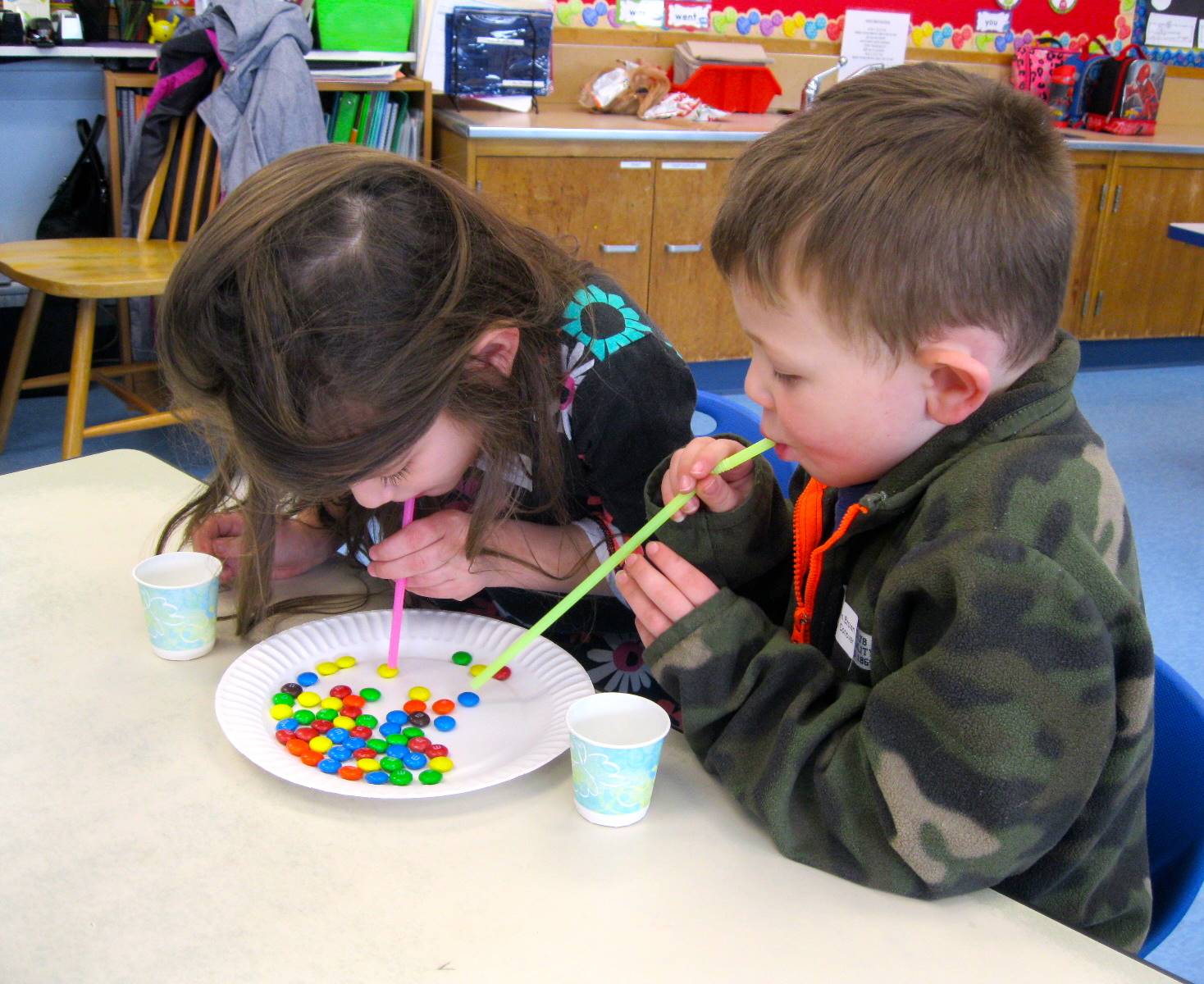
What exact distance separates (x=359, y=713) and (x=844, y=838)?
0.37m

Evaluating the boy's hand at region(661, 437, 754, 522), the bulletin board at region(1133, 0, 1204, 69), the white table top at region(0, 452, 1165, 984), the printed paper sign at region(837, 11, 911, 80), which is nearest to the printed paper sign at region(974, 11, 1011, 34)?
the printed paper sign at region(837, 11, 911, 80)

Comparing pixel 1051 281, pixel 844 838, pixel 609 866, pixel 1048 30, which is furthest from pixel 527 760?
pixel 1048 30

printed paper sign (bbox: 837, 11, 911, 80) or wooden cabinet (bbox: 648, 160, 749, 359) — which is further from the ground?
printed paper sign (bbox: 837, 11, 911, 80)

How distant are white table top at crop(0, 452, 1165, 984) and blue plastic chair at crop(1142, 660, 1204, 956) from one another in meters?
0.18

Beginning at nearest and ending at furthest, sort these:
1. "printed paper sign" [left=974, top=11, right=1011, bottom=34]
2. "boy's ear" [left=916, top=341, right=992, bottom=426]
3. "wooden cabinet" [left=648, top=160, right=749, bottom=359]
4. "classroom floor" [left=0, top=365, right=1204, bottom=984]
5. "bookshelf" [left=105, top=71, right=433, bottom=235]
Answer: "boy's ear" [left=916, top=341, right=992, bottom=426], "classroom floor" [left=0, top=365, right=1204, bottom=984], "bookshelf" [left=105, top=71, right=433, bottom=235], "wooden cabinet" [left=648, top=160, right=749, bottom=359], "printed paper sign" [left=974, top=11, right=1011, bottom=34]

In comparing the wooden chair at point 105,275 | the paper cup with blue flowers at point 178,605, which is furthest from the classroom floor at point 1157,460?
the paper cup with blue flowers at point 178,605

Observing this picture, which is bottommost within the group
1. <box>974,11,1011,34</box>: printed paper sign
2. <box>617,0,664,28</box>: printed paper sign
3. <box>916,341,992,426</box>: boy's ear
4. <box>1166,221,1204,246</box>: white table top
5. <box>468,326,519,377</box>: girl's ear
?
<box>1166,221,1204,246</box>: white table top

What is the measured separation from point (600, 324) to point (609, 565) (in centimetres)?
32

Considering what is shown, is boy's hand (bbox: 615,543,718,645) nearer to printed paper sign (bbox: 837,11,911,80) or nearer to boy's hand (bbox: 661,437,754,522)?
boy's hand (bbox: 661,437,754,522)

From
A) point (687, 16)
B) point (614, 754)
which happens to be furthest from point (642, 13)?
point (614, 754)

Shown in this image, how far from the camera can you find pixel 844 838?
66 centimetres

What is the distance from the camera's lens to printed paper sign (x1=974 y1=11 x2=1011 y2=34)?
4125mm

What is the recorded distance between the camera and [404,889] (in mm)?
638

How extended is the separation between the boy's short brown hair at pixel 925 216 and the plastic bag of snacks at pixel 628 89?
289 centimetres
